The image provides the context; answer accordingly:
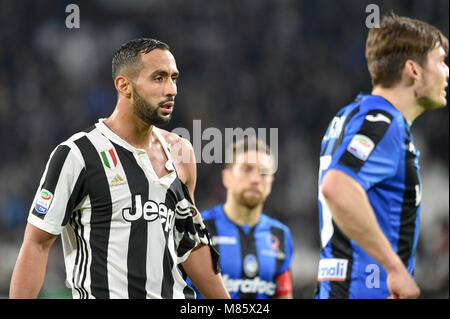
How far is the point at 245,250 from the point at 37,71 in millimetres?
7852

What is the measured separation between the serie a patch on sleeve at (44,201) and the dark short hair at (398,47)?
64.8 inches

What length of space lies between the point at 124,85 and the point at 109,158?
1.26 ft

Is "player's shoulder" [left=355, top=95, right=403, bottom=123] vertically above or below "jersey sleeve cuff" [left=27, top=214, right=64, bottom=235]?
above

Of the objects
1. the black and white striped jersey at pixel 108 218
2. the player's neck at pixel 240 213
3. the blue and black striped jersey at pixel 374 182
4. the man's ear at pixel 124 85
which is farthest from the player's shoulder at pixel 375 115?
the player's neck at pixel 240 213

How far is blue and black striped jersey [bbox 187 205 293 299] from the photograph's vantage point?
17.4ft

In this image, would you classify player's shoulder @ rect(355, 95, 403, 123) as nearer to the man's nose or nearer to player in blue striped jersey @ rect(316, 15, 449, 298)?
player in blue striped jersey @ rect(316, 15, 449, 298)

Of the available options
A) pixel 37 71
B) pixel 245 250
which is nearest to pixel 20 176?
pixel 37 71

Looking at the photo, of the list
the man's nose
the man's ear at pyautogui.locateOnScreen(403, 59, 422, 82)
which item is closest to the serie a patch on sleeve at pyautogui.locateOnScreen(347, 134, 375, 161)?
the man's ear at pyautogui.locateOnScreen(403, 59, 422, 82)

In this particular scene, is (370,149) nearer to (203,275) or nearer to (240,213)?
(203,275)

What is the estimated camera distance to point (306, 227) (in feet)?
31.5

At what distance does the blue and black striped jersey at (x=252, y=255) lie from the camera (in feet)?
17.4

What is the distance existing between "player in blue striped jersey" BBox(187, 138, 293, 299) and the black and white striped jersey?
213 centimetres

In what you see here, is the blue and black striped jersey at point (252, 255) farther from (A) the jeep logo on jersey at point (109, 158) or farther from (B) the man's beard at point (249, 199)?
(A) the jeep logo on jersey at point (109, 158)

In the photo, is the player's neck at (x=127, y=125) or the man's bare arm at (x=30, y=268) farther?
the player's neck at (x=127, y=125)
